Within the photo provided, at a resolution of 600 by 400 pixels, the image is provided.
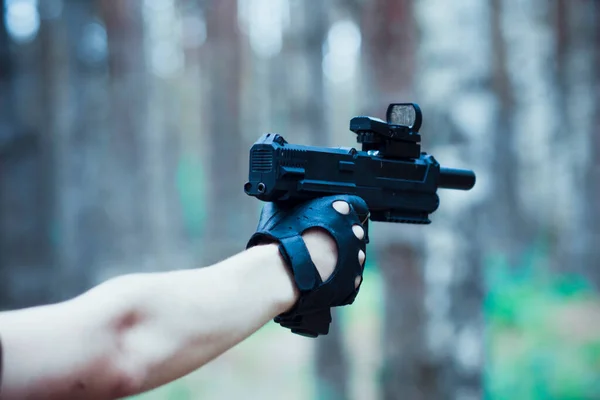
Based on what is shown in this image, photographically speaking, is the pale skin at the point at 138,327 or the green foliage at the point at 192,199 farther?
the green foliage at the point at 192,199

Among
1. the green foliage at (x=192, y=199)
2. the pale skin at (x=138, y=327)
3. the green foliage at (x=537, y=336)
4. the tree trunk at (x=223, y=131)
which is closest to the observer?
the pale skin at (x=138, y=327)

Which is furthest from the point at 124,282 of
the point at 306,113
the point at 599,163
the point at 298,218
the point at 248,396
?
the point at 599,163

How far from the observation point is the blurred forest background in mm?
3080

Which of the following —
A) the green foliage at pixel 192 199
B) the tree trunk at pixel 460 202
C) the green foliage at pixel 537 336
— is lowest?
the green foliage at pixel 537 336

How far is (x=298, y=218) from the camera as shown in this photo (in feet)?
4.25

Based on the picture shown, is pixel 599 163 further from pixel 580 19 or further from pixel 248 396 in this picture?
pixel 248 396

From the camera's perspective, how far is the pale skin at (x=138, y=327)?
860 mm

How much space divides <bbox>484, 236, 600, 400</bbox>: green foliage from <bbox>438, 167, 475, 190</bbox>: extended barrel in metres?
1.47

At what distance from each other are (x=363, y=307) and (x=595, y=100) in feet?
12.6

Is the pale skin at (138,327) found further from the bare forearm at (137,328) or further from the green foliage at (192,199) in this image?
the green foliage at (192,199)

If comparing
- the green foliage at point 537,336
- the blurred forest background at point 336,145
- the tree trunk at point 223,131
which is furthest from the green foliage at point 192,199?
the green foliage at point 537,336

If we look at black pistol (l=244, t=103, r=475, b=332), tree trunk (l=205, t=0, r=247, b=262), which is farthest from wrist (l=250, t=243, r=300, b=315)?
tree trunk (l=205, t=0, r=247, b=262)

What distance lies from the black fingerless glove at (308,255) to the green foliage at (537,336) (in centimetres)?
206

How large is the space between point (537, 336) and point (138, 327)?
5788 mm
